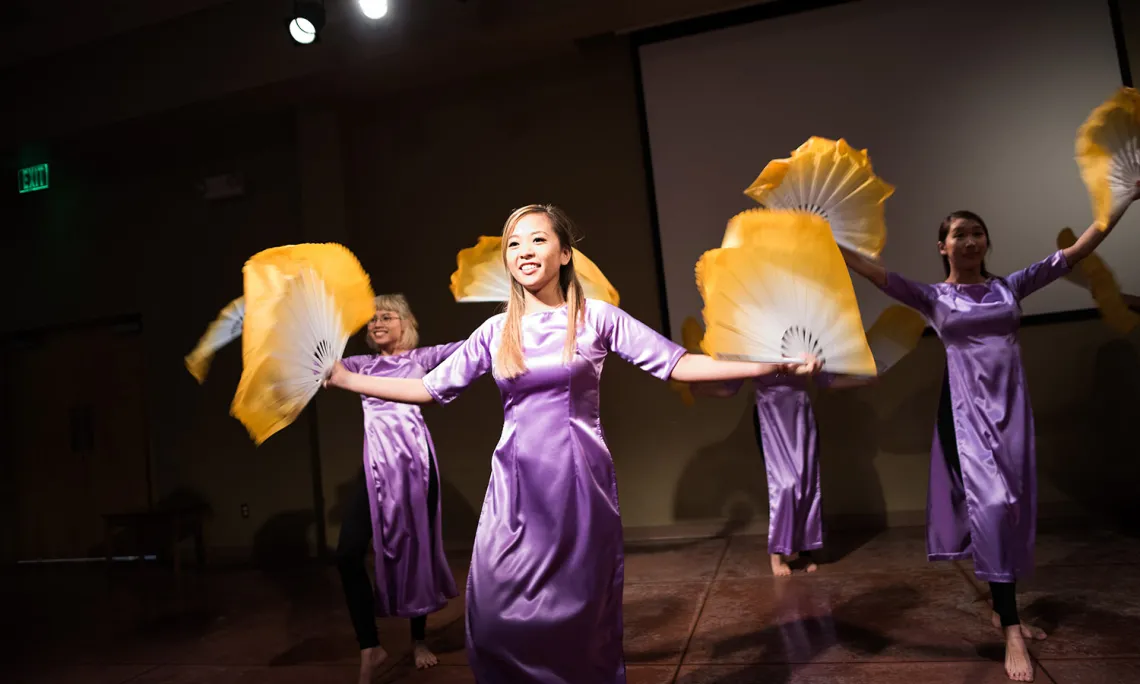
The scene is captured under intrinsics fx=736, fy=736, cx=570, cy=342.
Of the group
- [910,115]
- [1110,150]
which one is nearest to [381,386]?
[1110,150]

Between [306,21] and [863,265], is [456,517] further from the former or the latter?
[863,265]

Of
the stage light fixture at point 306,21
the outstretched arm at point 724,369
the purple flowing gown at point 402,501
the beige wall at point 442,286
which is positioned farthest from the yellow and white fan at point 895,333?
the stage light fixture at point 306,21

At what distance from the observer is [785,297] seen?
146cm

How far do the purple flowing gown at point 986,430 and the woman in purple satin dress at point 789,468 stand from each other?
108cm

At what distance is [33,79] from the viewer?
216 inches

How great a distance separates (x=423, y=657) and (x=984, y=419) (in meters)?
2.05

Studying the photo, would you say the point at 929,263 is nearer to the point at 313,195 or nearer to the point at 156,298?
the point at 313,195

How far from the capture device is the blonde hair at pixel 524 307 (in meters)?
1.65

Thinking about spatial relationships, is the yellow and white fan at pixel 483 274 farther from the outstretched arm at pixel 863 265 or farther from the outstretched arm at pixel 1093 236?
the outstretched arm at pixel 1093 236

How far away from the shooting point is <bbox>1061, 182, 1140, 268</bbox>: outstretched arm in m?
2.26

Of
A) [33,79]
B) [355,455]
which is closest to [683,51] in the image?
[355,455]

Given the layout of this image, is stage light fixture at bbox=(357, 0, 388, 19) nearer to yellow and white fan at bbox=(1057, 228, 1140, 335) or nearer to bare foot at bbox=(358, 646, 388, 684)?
bare foot at bbox=(358, 646, 388, 684)

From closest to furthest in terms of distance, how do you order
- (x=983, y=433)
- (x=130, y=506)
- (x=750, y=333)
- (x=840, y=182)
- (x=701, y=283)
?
(x=750, y=333) < (x=701, y=283) < (x=840, y=182) < (x=983, y=433) < (x=130, y=506)

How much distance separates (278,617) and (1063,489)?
4.25 meters
